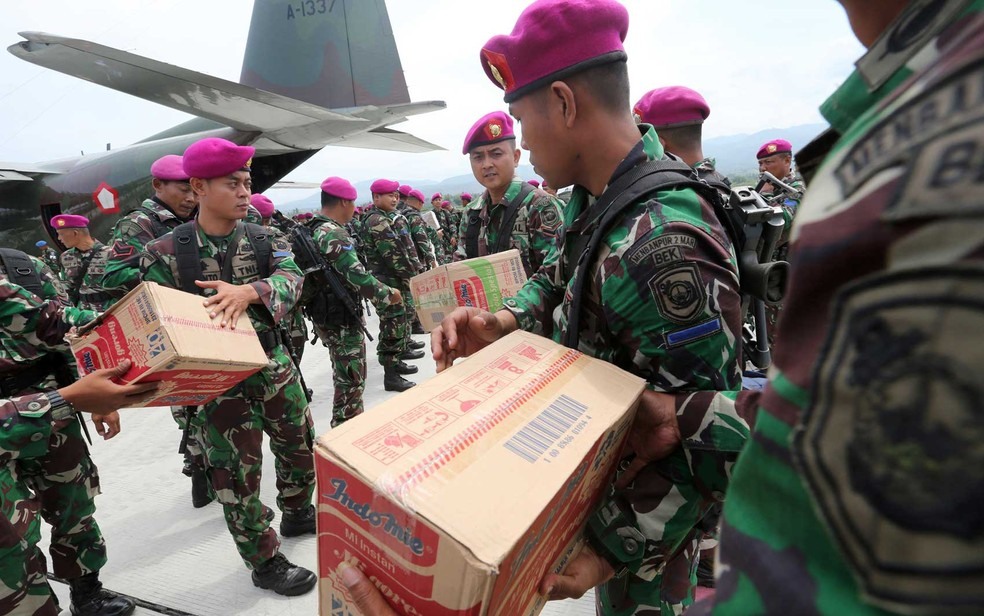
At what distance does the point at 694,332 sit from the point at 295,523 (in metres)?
2.79

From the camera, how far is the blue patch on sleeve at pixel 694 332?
3.48 feet

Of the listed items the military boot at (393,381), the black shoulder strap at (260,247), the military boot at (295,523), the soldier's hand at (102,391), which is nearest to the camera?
the soldier's hand at (102,391)

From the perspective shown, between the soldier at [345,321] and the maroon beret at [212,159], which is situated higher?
the maroon beret at [212,159]

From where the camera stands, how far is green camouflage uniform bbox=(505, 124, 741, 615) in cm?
105

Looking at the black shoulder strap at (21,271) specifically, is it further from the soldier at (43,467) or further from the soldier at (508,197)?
the soldier at (508,197)

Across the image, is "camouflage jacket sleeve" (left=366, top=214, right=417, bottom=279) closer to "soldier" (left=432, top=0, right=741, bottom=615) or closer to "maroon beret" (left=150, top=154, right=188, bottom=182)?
"maroon beret" (left=150, top=154, right=188, bottom=182)

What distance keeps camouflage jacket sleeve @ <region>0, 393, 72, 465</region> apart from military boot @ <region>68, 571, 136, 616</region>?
1.09 meters

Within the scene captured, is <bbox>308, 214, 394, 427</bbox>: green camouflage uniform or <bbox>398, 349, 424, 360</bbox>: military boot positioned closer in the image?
→ <bbox>308, 214, 394, 427</bbox>: green camouflage uniform

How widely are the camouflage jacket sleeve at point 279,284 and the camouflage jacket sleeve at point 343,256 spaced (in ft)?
4.06

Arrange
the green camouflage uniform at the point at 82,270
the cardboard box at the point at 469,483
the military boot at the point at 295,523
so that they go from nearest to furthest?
the cardboard box at the point at 469,483 → the military boot at the point at 295,523 → the green camouflage uniform at the point at 82,270

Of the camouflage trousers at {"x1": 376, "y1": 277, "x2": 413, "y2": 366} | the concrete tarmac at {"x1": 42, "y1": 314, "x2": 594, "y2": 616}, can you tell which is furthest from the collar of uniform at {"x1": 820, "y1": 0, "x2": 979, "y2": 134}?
the camouflage trousers at {"x1": 376, "y1": 277, "x2": 413, "y2": 366}

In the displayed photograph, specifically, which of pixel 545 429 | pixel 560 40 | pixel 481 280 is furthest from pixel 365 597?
pixel 481 280

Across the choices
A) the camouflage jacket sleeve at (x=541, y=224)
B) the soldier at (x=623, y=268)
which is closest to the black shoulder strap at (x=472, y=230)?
the camouflage jacket sleeve at (x=541, y=224)

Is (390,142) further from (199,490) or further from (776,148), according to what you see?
(199,490)
